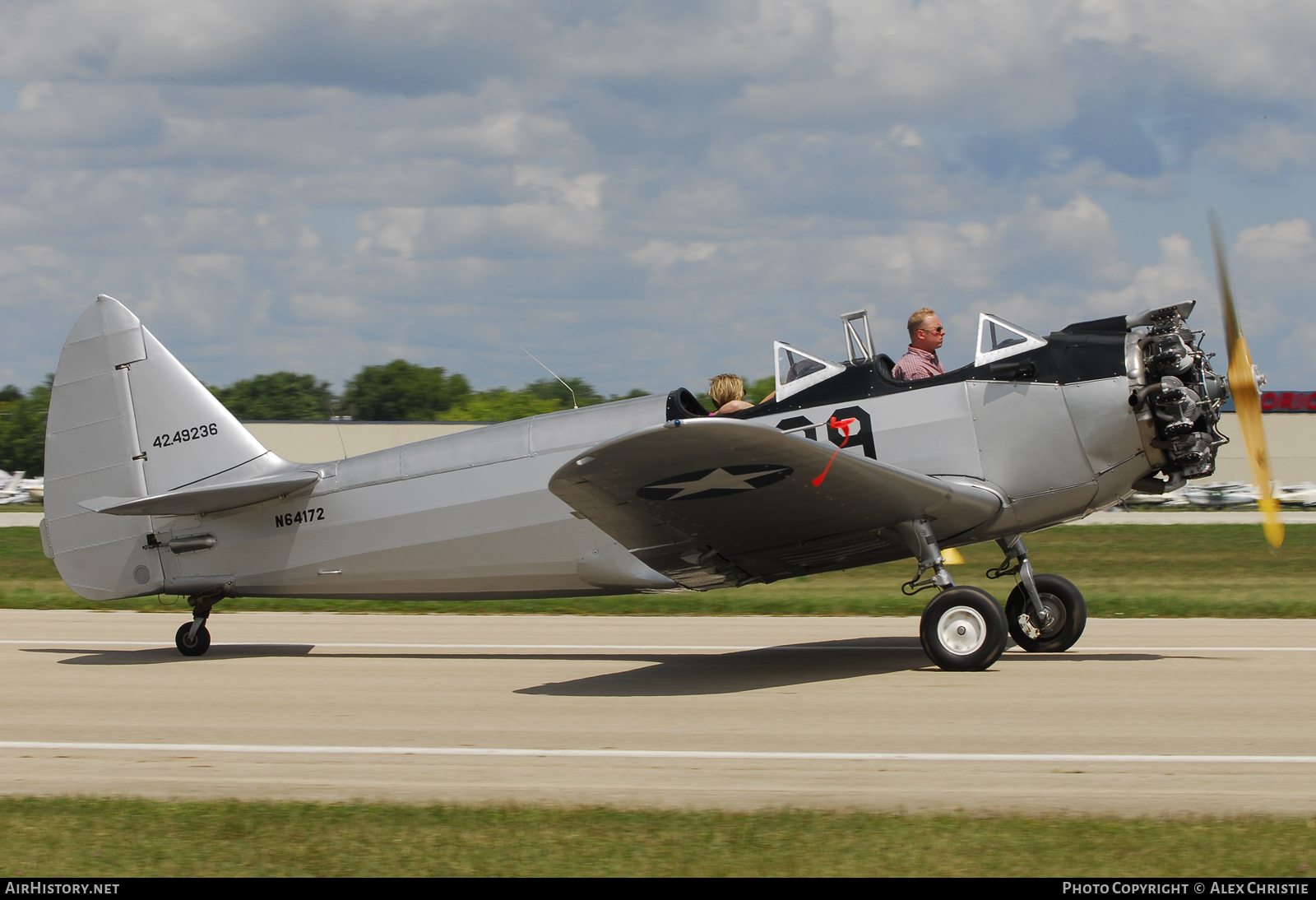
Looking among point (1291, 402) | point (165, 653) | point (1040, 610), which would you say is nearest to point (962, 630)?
point (1040, 610)

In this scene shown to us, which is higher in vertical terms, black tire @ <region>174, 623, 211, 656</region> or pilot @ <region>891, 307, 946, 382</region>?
pilot @ <region>891, 307, 946, 382</region>

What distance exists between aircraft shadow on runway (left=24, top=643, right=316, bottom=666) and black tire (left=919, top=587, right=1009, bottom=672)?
5976 millimetres

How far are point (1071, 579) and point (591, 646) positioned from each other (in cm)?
1401

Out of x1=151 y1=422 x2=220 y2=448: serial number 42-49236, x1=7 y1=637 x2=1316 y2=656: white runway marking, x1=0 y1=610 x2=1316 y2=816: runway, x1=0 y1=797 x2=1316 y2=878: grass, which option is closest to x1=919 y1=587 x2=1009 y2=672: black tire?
x1=0 y1=610 x2=1316 y2=816: runway

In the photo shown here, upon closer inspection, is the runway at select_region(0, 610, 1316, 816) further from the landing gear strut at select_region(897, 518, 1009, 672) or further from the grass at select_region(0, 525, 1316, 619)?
the grass at select_region(0, 525, 1316, 619)

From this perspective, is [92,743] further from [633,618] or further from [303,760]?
[633,618]

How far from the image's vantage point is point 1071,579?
22234mm

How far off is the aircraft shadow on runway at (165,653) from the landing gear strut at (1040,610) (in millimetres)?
6510

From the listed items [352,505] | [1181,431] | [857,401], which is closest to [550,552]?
[352,505]

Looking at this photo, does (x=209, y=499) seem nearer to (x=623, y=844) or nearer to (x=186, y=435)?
(x=186, y=435)

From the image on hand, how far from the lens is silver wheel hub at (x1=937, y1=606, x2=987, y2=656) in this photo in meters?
8.19

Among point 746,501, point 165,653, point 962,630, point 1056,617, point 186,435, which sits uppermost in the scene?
point 186,435

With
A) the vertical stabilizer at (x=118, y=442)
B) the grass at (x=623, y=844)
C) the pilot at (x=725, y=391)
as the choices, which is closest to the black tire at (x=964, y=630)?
the pilot at (x=725, y=391)

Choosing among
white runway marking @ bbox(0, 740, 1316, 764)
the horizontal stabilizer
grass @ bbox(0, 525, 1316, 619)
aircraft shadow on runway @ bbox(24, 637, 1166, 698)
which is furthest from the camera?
grass @ bbox(0, 525, 1316, 619)
